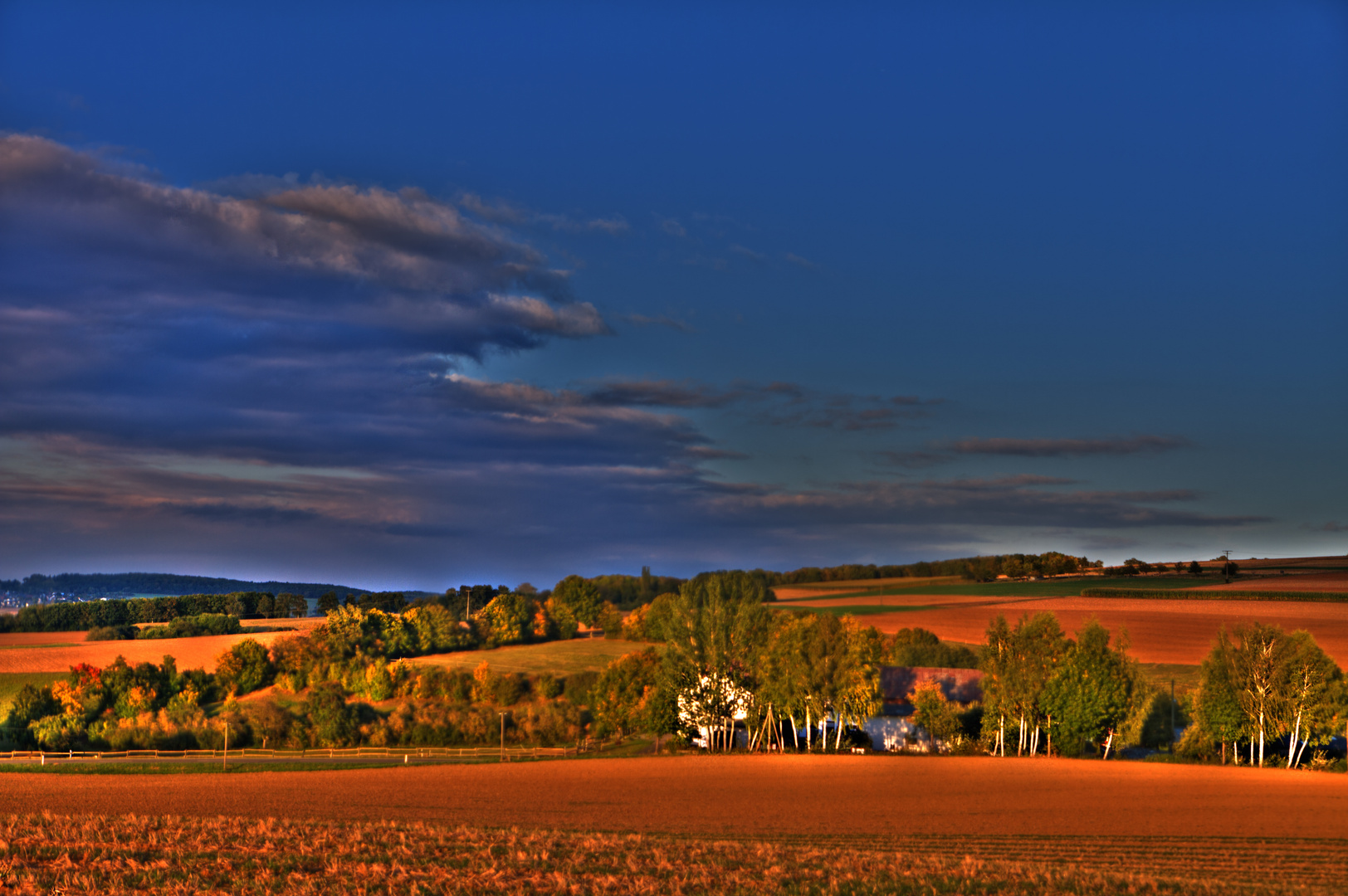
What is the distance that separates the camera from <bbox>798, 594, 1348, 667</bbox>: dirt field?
7600 cm

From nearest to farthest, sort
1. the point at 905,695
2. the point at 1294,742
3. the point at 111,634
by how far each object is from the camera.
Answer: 1. the point at 1294,742
2. the point at 905,695
3. the point at 111,634

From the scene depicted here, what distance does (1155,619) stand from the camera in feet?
293

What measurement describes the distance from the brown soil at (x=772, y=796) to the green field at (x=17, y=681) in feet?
116

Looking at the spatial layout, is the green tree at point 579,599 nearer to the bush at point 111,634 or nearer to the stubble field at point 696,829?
the bush at point 111,634

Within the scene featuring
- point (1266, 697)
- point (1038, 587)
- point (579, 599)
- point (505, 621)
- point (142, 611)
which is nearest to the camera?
point (1266, 697)

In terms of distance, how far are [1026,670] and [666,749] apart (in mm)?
28916

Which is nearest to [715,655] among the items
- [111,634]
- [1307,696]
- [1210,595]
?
[1307,696]

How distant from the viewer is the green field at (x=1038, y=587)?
349 ft

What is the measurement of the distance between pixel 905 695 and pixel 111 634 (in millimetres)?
94497

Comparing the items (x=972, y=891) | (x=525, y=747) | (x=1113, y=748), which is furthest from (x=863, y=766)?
(x=972, y=891)

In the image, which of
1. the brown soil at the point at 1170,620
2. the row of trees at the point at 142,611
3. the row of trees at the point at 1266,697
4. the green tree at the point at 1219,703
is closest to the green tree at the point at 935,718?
the brown soil at the point at 1170,620

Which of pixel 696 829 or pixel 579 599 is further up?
pixel 579 599

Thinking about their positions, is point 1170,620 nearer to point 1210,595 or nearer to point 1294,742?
point 1210,595

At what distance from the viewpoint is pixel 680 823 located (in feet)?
127
